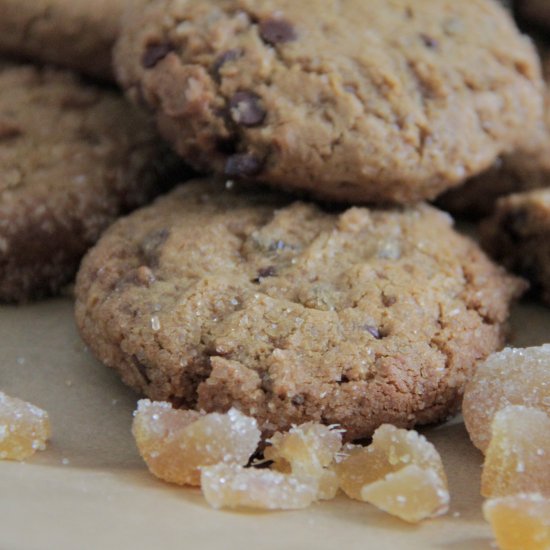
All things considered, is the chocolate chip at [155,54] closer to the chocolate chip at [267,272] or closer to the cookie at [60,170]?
the cookie at [60,170]

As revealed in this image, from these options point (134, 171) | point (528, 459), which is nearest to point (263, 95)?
point (134, 171)

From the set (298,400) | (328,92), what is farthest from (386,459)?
(328,92)

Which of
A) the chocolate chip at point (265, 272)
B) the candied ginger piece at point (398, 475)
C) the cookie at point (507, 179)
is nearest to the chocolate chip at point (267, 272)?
the chocolate chip at point (265, 272)

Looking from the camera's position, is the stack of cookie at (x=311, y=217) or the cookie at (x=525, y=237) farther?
the cookie at (x=525, y=237)

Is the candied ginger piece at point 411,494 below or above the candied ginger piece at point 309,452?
above

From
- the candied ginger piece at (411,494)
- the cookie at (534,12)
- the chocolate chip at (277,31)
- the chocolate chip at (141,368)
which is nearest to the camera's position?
the candied ginger piece at (411,494)

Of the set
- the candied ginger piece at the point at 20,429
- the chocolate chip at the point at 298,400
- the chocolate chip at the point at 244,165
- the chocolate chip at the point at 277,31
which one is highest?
the chocolate chip at the point at 277,31

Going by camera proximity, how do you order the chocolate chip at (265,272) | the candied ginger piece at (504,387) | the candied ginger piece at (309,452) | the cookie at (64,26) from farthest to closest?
the cookie at (64,26) < the chocolate chip at (265,272) < the candied ginger piece at (504,387) < the candied ginger piece at (309,452)
